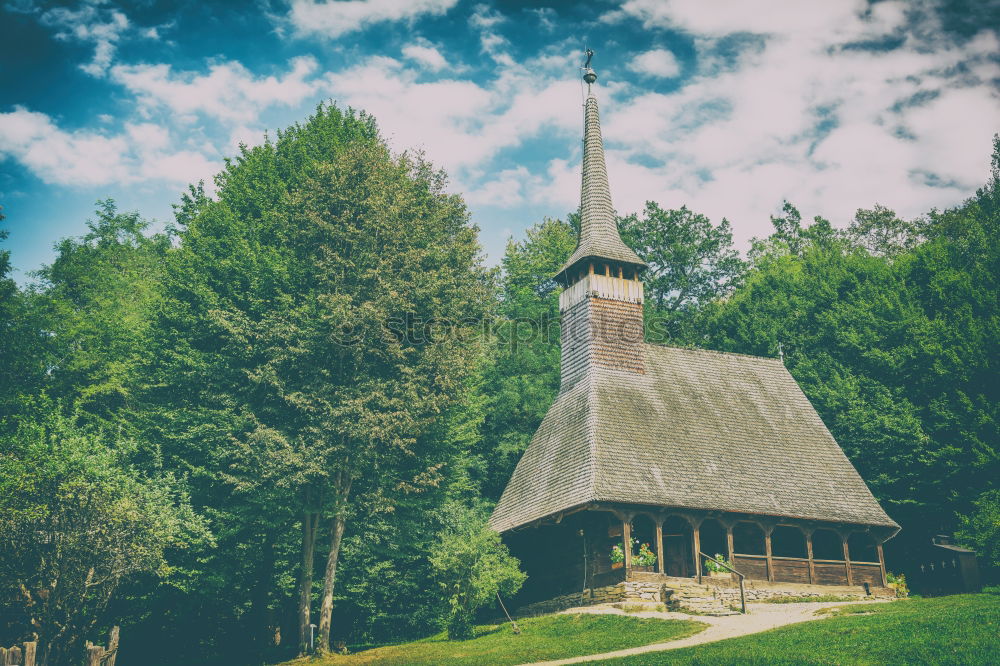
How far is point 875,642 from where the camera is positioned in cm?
1509

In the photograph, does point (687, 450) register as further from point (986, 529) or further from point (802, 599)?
point (986, 529)

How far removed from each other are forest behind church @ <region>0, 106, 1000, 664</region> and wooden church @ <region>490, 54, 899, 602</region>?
190cm

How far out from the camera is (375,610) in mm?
29781

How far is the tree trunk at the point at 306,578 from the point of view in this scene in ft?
74.5

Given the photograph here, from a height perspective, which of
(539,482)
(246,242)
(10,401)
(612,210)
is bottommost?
(539,482)

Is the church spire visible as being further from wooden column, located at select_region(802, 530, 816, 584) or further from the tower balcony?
wooden column, located at select_region(802, 530, 816, 584)

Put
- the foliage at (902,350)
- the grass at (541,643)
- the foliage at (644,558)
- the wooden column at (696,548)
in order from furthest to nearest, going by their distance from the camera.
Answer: the foliage at (902,350) < the wooden column at (696,548) < the foliage at (644,558) < the grass at (541,643)

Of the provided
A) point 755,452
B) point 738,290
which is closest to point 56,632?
point 755,452

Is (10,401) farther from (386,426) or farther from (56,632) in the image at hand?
(386,426)

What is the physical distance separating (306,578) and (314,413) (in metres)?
4.58

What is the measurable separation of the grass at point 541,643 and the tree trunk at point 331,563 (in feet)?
2.46

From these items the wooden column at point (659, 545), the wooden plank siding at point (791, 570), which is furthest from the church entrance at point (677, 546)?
the wooden plank siding at point (791, 570)

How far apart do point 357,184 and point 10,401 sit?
52.7ft

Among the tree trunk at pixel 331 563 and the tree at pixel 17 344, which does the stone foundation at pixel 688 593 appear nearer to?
the tree trunk at pixel 331 563
